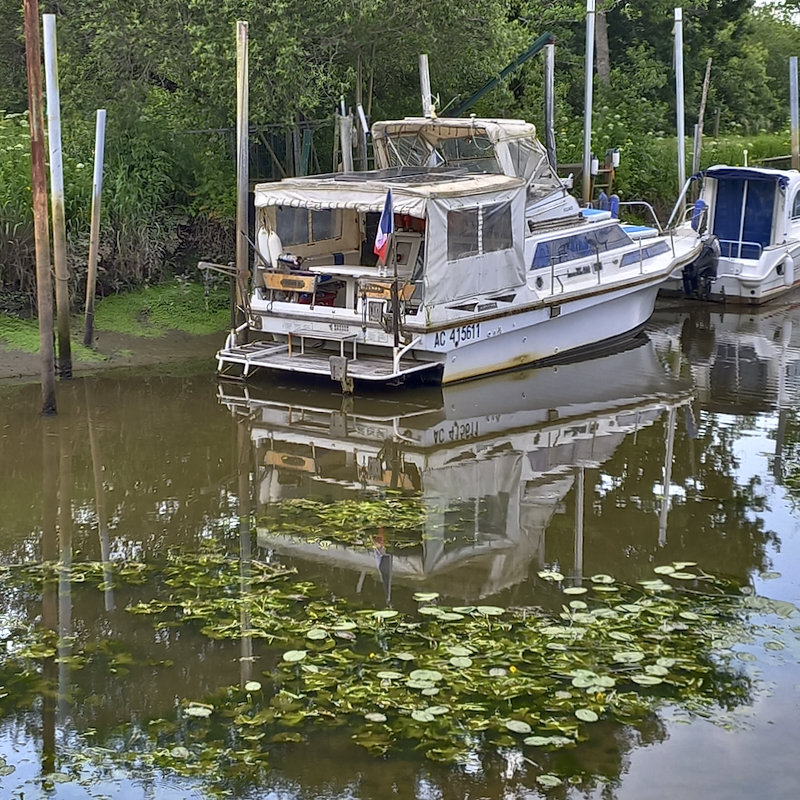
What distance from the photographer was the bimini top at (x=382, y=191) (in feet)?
43.8

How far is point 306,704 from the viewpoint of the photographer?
22.4ft

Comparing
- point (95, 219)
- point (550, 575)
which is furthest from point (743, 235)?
point (550, 575)

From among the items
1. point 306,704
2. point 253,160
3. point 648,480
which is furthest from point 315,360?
point 306,704

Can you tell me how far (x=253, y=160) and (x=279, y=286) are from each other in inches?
216

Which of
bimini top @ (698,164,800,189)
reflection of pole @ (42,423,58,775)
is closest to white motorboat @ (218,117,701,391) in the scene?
reflection of pole @ (42,423,58,775)

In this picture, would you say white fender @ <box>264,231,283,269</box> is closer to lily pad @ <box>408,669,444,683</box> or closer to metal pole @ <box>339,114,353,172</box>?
metal pole @ <box>339,114,353,172</box>

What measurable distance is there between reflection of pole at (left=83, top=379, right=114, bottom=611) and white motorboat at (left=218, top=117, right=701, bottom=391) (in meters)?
1.76

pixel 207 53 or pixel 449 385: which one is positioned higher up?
pixel 207 53

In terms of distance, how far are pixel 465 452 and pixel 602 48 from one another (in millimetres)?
19312

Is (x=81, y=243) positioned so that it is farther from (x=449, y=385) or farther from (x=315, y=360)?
(x=449, y=385)

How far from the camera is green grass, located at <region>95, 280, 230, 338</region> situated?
16.0 meters

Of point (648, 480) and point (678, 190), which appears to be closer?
point (648, 480)

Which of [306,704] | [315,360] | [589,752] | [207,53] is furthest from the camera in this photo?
[207,53]

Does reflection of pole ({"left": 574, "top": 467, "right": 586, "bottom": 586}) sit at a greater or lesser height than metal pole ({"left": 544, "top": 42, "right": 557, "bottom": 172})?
lesser
